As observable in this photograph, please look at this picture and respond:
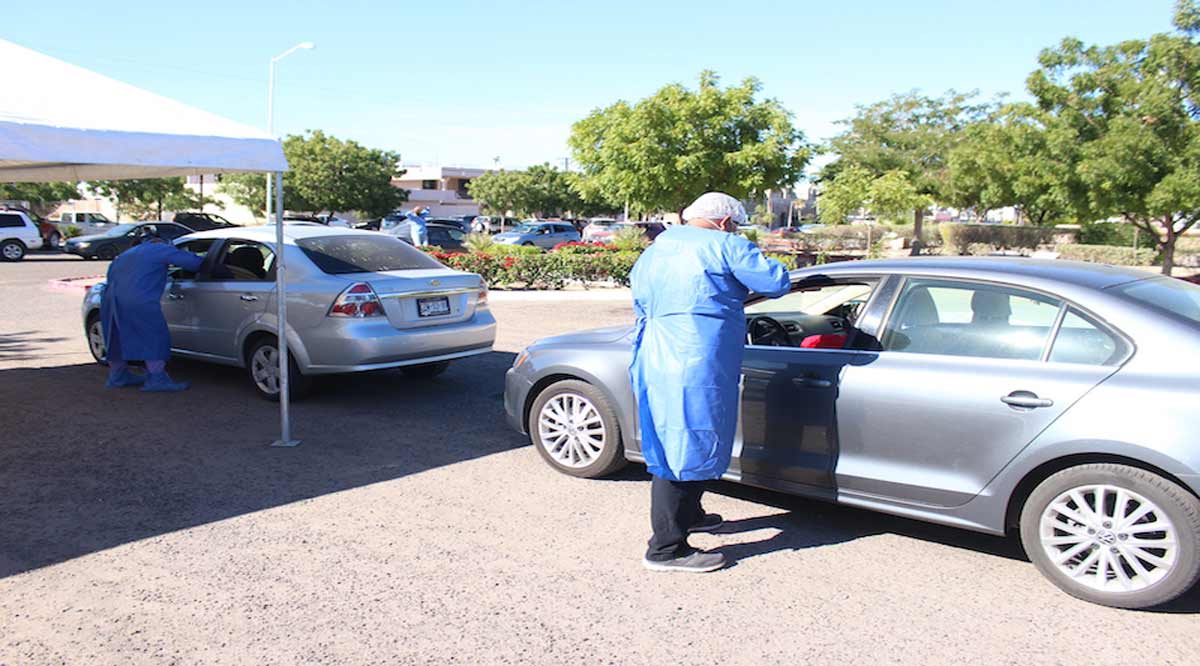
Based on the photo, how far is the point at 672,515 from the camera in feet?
13.4

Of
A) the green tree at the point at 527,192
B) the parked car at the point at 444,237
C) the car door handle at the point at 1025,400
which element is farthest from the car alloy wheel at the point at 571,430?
the green tree at the point at 527,192

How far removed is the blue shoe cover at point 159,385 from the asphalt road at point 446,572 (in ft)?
4.19

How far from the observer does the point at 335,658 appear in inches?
132

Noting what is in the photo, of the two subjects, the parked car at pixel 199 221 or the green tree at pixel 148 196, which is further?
the green tree at pixel 148 196

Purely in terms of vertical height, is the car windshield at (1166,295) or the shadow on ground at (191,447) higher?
the car windshield at (1166,295)

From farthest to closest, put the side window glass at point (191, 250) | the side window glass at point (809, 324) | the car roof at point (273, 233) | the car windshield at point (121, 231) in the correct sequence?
the car windshield at point (121, 231)
the side window glass at point (191, 250)
the car roof at point (273, 233)
the side window glass at point (809, 324)

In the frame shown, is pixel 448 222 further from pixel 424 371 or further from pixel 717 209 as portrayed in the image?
pixel 717 209

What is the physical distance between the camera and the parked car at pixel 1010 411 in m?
3.62

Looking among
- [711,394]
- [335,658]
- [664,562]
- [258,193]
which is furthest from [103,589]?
[258,193]

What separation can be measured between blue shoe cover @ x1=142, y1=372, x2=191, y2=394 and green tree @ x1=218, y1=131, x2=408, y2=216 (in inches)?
1476

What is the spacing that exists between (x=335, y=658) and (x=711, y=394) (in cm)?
187

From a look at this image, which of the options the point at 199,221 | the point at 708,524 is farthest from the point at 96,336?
the point at 199,221

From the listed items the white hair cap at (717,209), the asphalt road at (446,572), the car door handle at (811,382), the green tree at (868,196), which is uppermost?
the green tree at (868,196)

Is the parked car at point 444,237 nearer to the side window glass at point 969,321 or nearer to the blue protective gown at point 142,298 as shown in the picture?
the blue protective gown at point 142,298
